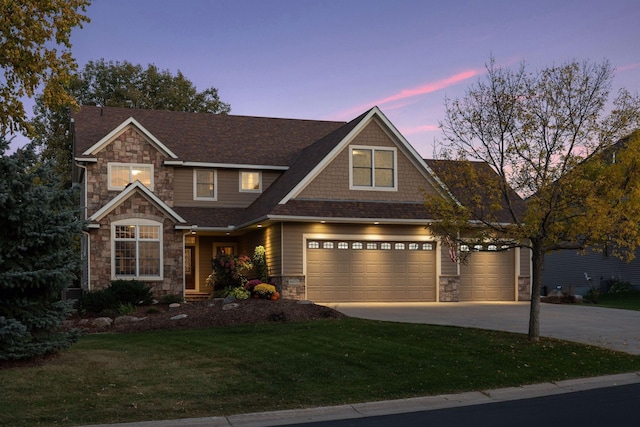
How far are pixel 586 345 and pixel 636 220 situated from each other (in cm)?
311

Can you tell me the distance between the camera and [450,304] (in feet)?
86.4

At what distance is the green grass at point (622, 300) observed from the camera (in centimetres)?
2723

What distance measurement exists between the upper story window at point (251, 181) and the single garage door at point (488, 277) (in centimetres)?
974

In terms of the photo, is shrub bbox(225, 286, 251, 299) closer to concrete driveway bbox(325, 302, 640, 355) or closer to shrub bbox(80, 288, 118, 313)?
concrete driveway bbox(325, 302, 640, 355)

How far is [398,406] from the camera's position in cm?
1089

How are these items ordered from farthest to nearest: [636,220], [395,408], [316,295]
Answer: [316,295] → [636,220] → [395,408]

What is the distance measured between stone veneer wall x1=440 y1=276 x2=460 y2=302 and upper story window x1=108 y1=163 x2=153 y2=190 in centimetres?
1269

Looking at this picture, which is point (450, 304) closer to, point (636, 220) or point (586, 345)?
point (586, 345)

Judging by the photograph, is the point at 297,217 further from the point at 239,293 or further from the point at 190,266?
the point at 190,266

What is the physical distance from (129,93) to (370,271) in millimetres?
25909

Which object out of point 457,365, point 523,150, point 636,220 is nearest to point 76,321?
point 457,365

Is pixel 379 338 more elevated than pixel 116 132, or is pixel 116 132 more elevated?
pixel 116 132

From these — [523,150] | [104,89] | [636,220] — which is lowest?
[636,220]

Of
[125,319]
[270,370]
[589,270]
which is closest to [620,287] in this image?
[589,270]
